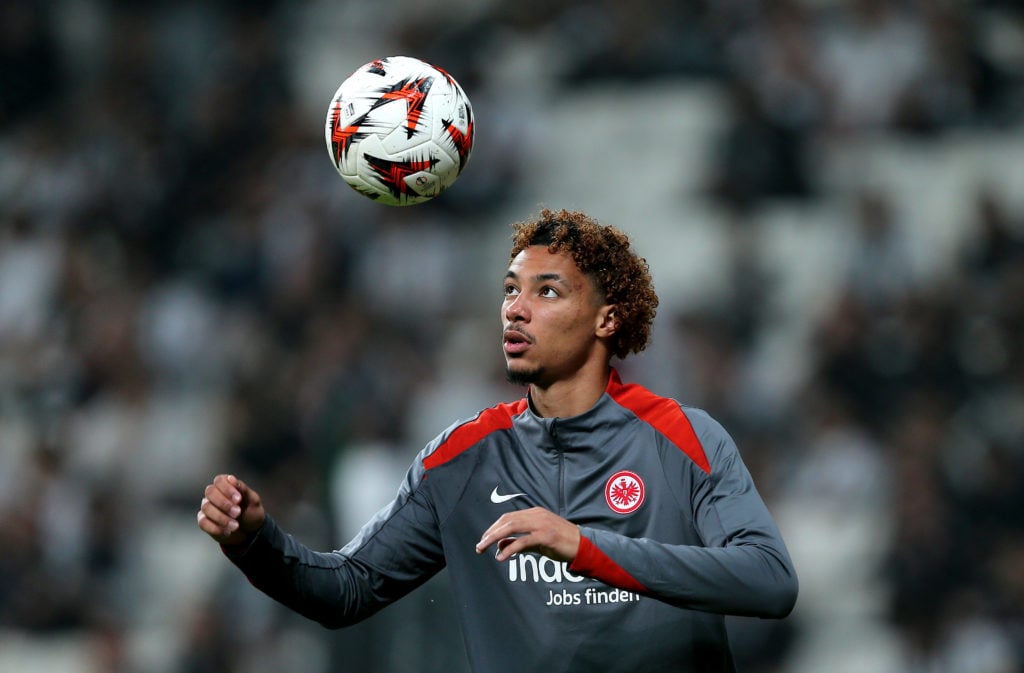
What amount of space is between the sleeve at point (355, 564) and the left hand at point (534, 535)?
31.3 inches

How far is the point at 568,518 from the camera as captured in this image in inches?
155

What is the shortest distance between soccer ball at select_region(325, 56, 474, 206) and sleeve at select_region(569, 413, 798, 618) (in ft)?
5.08

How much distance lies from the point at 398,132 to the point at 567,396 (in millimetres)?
1055

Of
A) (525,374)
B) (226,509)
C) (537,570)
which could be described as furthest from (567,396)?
(226,509)

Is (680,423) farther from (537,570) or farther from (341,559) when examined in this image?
(341,559)

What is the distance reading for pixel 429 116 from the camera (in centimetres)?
464

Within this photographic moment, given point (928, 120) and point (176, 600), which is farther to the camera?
point (928, 120)

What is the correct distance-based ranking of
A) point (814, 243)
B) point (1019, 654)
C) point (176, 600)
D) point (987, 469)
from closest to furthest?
point (1019, 654), point (987, 469), point (176, 600), point (814, 243)

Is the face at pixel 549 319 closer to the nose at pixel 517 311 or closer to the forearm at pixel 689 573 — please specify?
the nose at pixel 517 311

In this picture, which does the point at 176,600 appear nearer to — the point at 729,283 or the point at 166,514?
the point at 166,514

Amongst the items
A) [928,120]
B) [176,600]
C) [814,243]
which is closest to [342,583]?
[176,600]

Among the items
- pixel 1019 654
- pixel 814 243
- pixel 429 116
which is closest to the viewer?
pixel 429 116

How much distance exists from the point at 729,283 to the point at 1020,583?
2852 mm

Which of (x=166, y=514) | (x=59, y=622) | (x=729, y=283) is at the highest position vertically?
(x=729, y=283)
